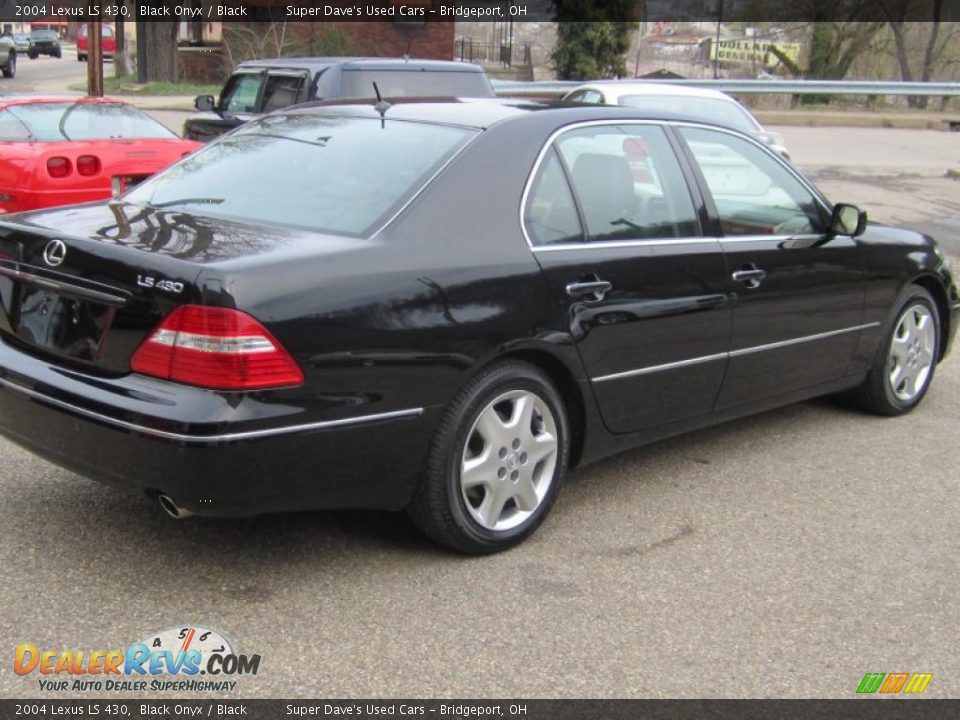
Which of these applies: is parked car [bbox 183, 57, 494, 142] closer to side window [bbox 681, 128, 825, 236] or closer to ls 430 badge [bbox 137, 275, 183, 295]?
side window [bbox 681, 128, 825, 236]

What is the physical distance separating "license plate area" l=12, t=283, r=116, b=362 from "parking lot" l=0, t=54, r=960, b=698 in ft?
2.38

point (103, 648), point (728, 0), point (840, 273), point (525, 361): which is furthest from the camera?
point (728, 0)

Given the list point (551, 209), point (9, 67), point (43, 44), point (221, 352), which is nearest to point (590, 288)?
point (551, 209)

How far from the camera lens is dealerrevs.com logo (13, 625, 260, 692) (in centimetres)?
316

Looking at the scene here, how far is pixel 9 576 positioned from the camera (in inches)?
148

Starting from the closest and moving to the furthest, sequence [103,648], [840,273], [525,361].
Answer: [103,648] < [525,361] < [840,273]

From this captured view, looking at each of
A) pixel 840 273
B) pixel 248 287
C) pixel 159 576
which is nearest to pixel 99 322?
pixel 248 287

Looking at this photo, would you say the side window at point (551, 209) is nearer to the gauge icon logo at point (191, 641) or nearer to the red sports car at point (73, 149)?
the gauge icon logo at point (191, 641)

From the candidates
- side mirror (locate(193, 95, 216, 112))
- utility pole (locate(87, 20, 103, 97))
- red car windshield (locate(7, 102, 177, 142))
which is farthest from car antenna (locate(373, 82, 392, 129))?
utility pole (locate(87, 20, 103, 97))

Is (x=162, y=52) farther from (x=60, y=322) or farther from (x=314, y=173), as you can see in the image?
(x=60, y=322)

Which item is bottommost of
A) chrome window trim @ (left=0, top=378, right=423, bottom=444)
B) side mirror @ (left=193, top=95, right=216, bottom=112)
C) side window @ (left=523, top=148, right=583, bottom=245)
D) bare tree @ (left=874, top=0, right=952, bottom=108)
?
chrome window trim @ (left=0, top=378, right=423, bottom=444)

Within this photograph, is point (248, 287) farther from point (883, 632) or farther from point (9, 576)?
point (883, 632)

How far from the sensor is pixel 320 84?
10.7 meters

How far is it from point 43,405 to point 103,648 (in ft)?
2.80
